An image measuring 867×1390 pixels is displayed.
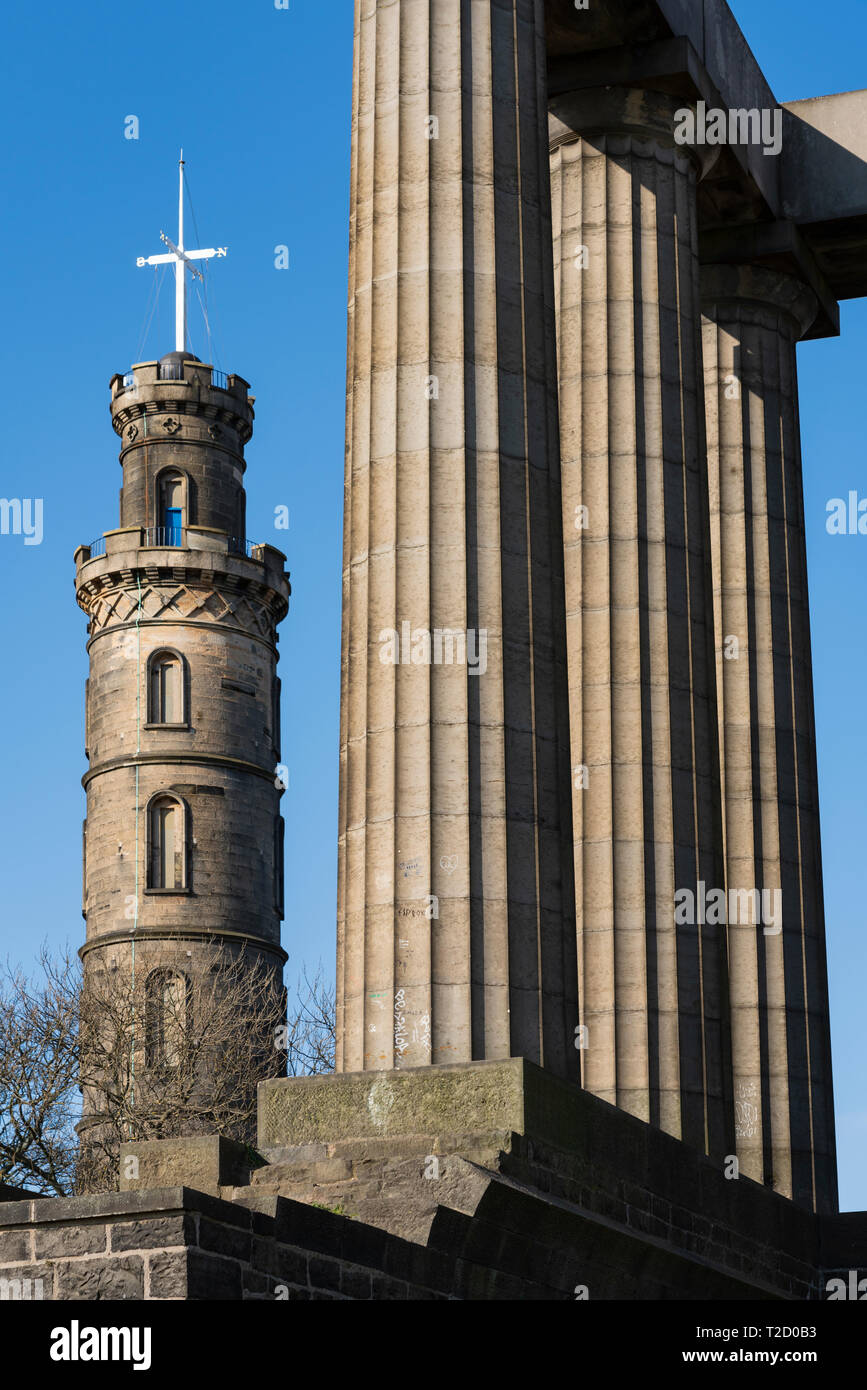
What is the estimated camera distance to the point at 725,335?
107 feet

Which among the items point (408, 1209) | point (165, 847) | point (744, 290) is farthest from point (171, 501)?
point (408, 1209)

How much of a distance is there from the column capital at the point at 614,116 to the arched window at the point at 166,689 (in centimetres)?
7113

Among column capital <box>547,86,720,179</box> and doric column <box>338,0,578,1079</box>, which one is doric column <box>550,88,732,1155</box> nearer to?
column capital <box>547,86,720,179</box>

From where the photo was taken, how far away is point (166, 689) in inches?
3885

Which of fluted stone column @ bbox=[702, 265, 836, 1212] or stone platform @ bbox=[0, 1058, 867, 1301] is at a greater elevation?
fluted stone column @ bbox=[702, 265, 836, 1212]

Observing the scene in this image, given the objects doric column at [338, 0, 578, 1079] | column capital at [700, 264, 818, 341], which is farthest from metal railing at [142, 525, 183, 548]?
doric column at [338, 0, 578, 1079]

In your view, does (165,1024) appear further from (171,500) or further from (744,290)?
(744,290)

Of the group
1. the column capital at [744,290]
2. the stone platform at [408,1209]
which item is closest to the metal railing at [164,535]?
the column capital at [744,290]

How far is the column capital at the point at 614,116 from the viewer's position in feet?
90.7

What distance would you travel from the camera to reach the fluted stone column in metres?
29.1

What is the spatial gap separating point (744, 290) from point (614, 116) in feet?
18.2

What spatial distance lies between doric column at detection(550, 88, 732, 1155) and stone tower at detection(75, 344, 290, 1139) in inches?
2664
